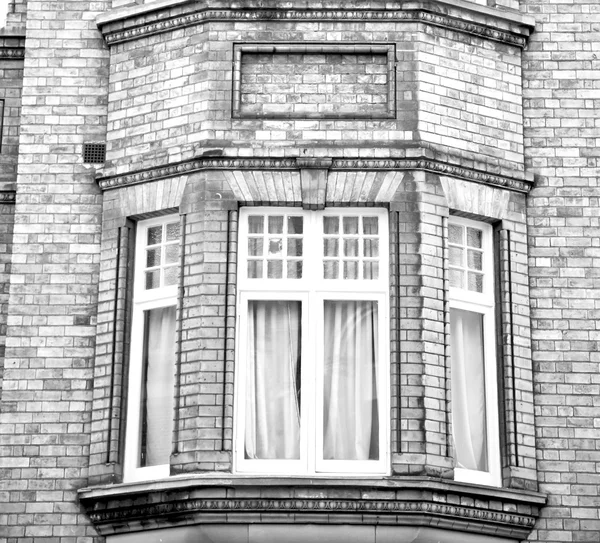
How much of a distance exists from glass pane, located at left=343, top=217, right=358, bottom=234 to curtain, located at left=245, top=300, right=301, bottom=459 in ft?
3.00

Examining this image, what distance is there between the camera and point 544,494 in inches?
604

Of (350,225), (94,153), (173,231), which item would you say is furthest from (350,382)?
(94,153)

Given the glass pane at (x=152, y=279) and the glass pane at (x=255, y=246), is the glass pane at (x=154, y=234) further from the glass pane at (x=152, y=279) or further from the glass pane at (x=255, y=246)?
the glass pane at (x=255, y=246)

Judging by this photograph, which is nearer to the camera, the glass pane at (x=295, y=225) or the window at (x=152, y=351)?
the window at (x=152, y=351)

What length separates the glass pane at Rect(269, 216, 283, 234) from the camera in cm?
1579

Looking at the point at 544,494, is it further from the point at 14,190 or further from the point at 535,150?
the point at 14,190

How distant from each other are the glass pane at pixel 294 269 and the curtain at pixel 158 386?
4.20 ft

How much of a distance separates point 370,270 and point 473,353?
4.56ft

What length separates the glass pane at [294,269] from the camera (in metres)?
15.7

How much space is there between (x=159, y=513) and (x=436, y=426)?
109 inches

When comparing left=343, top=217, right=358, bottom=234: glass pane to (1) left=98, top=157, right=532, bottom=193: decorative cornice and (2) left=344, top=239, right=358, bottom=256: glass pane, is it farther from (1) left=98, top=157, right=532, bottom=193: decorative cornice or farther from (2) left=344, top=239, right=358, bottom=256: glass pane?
(1) left=98, top=157, right=532, bottom=193: decorative cornice

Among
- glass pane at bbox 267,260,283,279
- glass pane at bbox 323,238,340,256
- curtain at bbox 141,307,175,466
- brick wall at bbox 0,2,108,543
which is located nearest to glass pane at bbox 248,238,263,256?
glass pane at bbox 267,260,283,279

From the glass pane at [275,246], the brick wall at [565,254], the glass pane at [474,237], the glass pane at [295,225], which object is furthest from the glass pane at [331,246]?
the brick wall at [565,254]

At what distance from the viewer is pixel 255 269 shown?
617 inches
